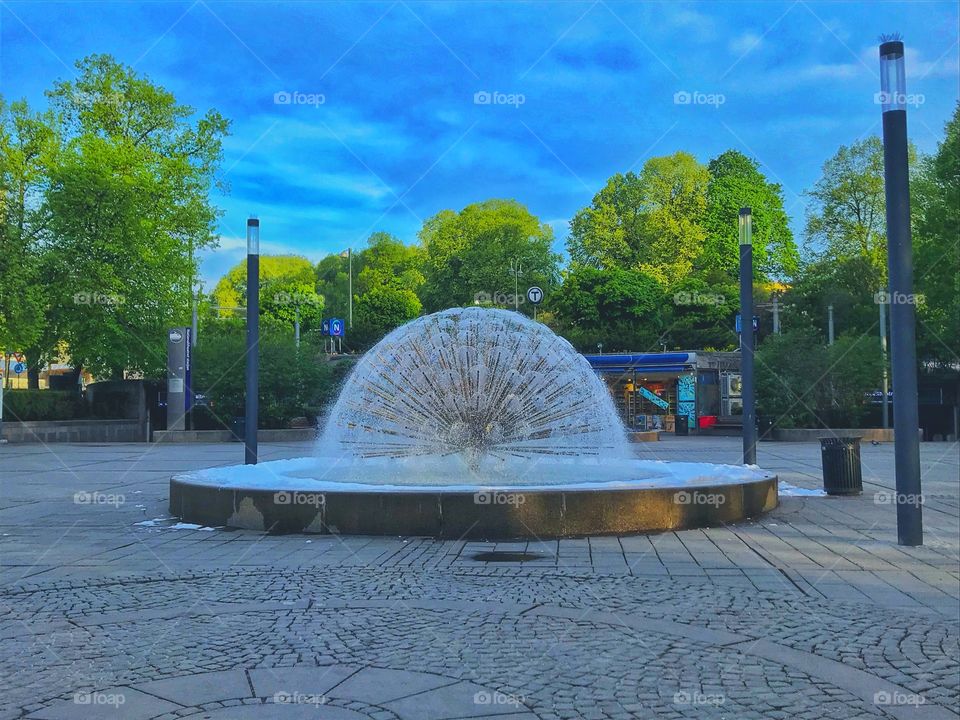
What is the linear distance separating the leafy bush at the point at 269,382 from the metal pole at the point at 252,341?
19.8 metres

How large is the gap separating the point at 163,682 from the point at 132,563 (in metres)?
3.80

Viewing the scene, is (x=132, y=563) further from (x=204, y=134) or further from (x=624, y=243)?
(x=624, y=243)

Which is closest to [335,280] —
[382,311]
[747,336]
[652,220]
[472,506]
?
[382,311]

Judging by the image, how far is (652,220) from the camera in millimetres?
58594

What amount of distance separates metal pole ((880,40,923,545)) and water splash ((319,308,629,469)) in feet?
13.9

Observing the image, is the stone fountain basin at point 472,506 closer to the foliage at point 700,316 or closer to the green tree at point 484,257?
the foliage at point 700,316

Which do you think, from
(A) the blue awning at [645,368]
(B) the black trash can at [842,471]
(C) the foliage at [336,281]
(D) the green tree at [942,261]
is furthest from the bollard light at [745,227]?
(C) the foliage at [336,281]

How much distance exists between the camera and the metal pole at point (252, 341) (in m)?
13.8

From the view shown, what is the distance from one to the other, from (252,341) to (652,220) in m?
48.1

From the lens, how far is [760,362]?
109 ft

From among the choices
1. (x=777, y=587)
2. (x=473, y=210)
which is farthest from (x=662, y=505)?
(x=473, y=210)

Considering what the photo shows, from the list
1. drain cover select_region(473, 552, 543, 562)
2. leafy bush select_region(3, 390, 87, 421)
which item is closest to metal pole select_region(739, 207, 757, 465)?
drain cover select_region(473, 552, 543, 562)

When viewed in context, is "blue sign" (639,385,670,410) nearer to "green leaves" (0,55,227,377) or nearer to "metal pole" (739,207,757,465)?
"green leaves" (0,55,227,377)

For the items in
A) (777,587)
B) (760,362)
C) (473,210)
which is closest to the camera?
(777,587)
